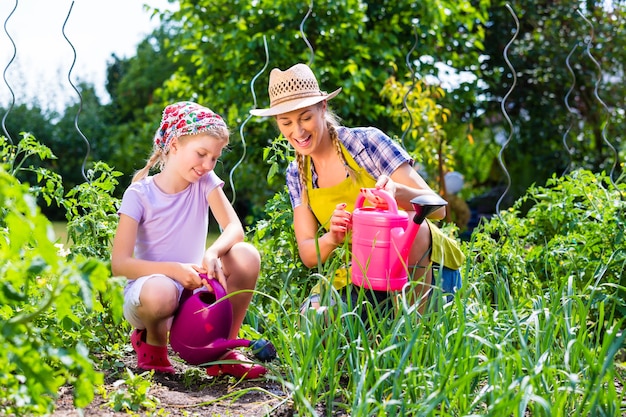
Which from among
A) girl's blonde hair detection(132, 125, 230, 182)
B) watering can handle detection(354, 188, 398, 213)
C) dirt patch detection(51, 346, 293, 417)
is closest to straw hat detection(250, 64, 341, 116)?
girl's blonde hair detection(132, 125, 230, 182)

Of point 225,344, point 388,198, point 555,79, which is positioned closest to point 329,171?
point 388,198

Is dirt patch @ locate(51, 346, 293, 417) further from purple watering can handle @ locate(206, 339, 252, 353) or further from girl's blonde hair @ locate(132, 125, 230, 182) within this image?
girl's blonde hair @ locate(132, 125, 230, 182)

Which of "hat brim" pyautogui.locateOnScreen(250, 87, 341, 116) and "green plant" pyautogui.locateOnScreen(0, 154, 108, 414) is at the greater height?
"hat brim" pyautogui.locateOnScreen(250, 87, 341, 116)

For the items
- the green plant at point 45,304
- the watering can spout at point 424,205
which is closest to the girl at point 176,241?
the watering can spout at point 424,205

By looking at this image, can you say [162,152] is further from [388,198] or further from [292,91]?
[388,198]

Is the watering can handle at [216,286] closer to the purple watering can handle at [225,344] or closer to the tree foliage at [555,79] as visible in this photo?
the purple watering can handle at [225,344]

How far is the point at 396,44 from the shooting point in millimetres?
6008

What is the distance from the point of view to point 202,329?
81.9 inches

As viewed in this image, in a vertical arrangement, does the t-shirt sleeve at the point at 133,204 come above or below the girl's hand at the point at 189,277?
above

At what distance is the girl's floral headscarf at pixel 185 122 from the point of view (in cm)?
229

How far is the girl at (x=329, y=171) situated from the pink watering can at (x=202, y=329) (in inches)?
12.5

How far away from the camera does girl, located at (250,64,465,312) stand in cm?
231

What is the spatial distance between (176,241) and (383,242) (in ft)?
2.24

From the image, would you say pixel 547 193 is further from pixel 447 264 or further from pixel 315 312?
pixel 315 312
